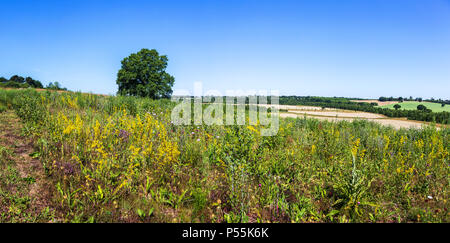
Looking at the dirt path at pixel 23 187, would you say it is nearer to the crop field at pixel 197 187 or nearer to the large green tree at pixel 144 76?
the crop field at pixel 197 187

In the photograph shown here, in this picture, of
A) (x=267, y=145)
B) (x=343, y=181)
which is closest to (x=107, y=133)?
(x=267, y=145)

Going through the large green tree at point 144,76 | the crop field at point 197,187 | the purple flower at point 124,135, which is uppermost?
the large green tree at point 144,76

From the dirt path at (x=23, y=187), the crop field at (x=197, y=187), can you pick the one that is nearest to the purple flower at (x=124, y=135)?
the crop field at (x=197, y=187)

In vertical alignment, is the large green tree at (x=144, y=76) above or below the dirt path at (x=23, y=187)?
above

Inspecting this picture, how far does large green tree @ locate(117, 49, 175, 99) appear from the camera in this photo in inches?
1137

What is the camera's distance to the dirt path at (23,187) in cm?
250

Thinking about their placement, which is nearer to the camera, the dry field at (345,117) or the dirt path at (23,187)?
the dirt path at (23,187)

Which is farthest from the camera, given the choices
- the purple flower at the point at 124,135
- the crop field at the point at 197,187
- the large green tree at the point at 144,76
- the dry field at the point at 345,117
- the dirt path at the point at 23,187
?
the large green tree at the point at 144,76

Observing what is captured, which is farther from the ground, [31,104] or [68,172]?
[31,104]

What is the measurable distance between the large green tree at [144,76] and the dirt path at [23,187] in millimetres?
26052
